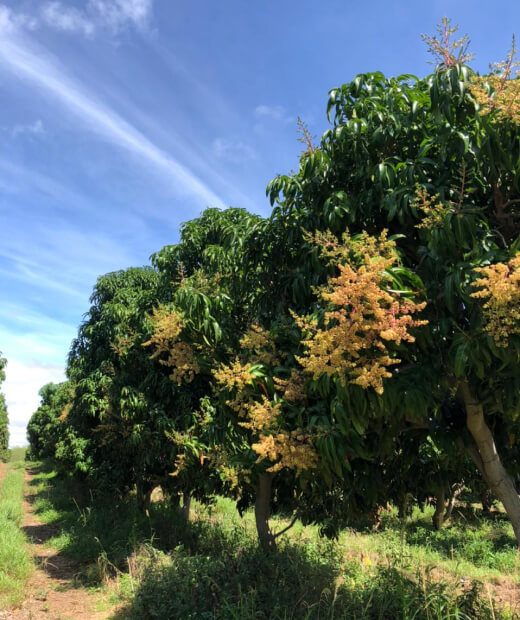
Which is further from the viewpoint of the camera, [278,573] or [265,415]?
[278,573]

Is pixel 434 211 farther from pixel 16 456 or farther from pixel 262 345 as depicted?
pixel 16 456

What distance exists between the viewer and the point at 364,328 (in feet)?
7.43

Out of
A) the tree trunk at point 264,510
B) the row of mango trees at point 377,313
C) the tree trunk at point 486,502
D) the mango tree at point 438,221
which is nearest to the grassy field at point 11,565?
the row of mango trees at point 377,313

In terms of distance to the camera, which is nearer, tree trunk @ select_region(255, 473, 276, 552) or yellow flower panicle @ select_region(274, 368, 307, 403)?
yellow flower panicle @ select_region(274, 368, 307, 403)

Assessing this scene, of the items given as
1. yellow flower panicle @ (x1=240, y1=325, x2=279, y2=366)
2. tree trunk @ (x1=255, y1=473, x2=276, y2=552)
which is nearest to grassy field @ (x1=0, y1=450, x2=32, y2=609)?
tree trunk @ (x1=255, y1=473, x2=276, y2=552)

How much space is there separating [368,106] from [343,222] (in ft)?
3.02

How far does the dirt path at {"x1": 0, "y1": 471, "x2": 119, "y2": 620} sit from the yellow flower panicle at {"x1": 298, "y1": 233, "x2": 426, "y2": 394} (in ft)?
14.1

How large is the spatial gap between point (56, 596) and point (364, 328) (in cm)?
550

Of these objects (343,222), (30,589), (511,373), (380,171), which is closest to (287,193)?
(343,222)

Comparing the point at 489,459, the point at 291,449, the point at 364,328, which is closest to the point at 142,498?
the point at 291,449

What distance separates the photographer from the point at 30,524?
10680 millimetres

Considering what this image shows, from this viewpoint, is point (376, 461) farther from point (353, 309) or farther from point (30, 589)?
point (30, 589)

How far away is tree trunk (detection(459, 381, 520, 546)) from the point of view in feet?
9.91

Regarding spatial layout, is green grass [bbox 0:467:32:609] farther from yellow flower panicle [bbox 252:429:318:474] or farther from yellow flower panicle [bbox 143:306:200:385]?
yellow flower panicle [bbox 252:429:318:474]
